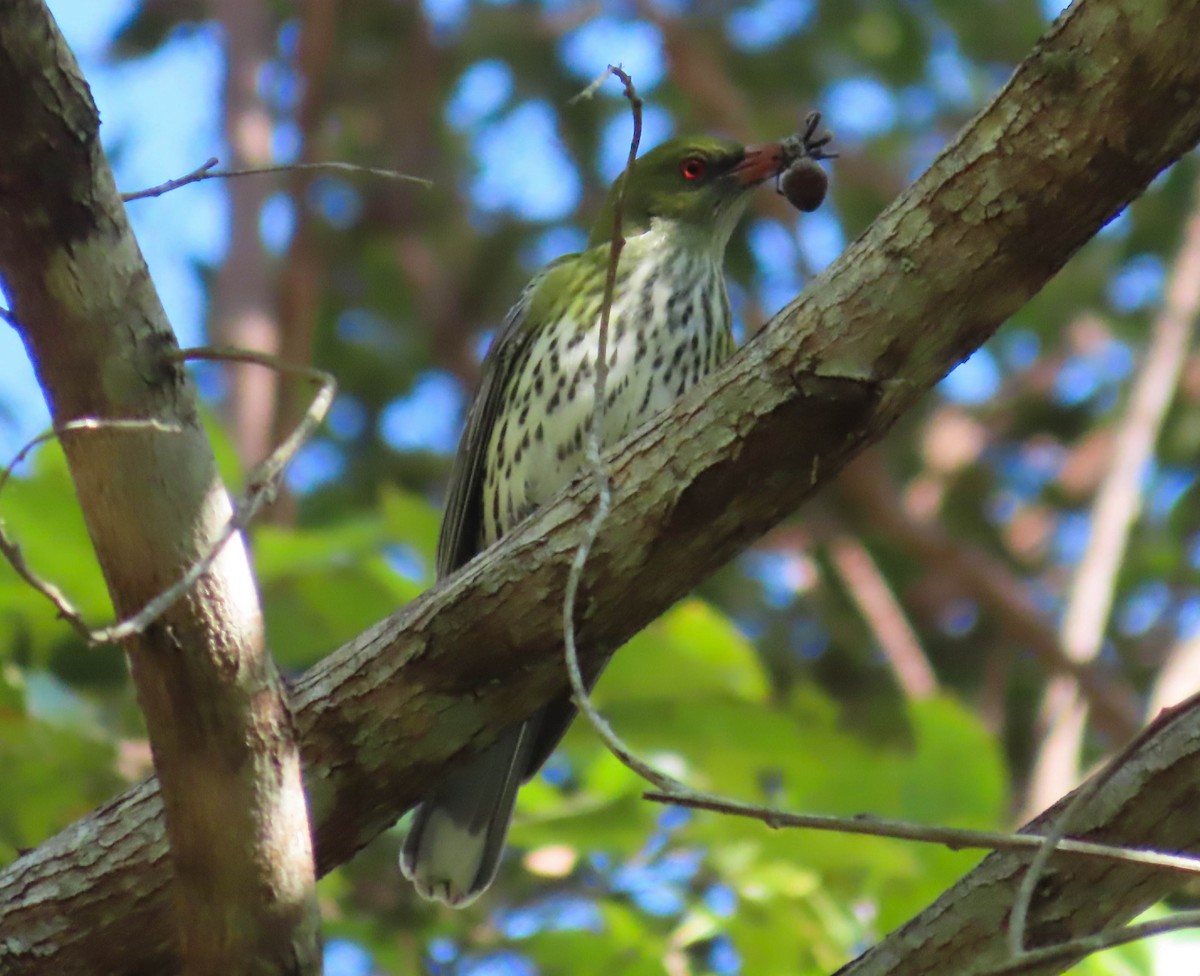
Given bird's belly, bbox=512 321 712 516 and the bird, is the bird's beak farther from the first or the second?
bird's belly, bbox=512 321 712 516

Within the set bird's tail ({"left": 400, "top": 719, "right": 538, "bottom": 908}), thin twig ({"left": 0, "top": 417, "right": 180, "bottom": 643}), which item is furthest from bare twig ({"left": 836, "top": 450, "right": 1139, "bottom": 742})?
thin twig ({"left": 0, "top": 417, "right": 180, "bottom": 643})

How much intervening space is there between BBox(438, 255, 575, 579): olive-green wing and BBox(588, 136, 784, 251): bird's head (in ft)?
0.91

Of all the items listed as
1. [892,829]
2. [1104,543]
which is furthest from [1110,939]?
[1104,543]

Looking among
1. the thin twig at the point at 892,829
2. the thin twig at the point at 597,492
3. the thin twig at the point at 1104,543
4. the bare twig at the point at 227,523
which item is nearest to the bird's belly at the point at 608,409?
the thin twig at the point at 597,492

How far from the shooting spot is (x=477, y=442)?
3865 mm

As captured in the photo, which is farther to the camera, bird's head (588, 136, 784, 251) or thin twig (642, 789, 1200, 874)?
bird's head (588, 136, 784, 251)

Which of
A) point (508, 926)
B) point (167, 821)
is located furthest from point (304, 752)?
point (508, 926)

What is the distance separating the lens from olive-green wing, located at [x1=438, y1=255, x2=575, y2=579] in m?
A: 3.82

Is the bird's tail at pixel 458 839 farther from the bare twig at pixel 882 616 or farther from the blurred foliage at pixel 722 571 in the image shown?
the bare twig at pixel 882 616

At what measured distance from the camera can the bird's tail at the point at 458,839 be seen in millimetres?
3297

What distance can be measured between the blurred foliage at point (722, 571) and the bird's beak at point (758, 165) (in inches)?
39.3

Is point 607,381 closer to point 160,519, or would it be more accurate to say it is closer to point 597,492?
point 597,492

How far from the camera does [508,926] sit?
3969 mm

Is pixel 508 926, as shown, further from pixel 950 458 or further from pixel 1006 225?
pixel 950 458
